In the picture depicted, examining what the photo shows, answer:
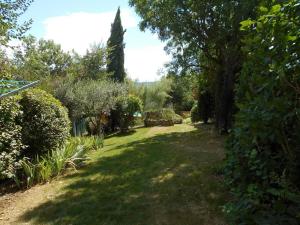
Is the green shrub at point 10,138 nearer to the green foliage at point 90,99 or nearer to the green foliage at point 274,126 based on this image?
the green foliage at point 274,126

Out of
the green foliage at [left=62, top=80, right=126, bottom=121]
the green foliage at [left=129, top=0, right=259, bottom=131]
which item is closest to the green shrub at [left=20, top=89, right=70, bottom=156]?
the green foliage at [left=129, top=0, right=259, bottom=131]

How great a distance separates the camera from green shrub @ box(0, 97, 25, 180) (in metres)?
6.84

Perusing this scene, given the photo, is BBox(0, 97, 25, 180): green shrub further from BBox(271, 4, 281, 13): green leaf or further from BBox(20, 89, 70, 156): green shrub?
BBox(271, 4, 281, 13): green leaf

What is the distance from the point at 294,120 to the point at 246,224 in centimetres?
85

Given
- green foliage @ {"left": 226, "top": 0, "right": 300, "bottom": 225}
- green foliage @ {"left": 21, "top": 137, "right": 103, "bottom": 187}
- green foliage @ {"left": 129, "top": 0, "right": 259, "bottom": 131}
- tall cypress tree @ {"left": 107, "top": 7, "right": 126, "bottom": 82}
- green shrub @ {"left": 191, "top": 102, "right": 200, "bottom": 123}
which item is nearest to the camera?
green foliage @ {"left": 226, "top": 0, "right": 300, "bottom": 225}

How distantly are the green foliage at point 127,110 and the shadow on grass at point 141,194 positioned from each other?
8633 millimetres

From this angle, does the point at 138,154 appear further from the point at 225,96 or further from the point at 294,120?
the point at 294,120

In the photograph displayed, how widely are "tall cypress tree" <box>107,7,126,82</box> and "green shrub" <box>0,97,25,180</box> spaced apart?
19794 millimetres

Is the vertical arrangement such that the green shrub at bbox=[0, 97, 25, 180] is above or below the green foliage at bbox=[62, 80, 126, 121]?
below

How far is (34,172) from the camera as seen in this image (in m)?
7.34

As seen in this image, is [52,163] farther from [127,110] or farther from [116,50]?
[116,50]

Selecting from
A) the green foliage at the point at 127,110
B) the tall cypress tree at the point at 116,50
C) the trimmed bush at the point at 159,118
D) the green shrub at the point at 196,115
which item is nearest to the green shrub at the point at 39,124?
the green foliage at the point at 127,110

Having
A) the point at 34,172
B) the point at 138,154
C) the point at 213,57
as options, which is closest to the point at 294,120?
the point at 34,172

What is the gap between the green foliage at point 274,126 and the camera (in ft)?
7.32
